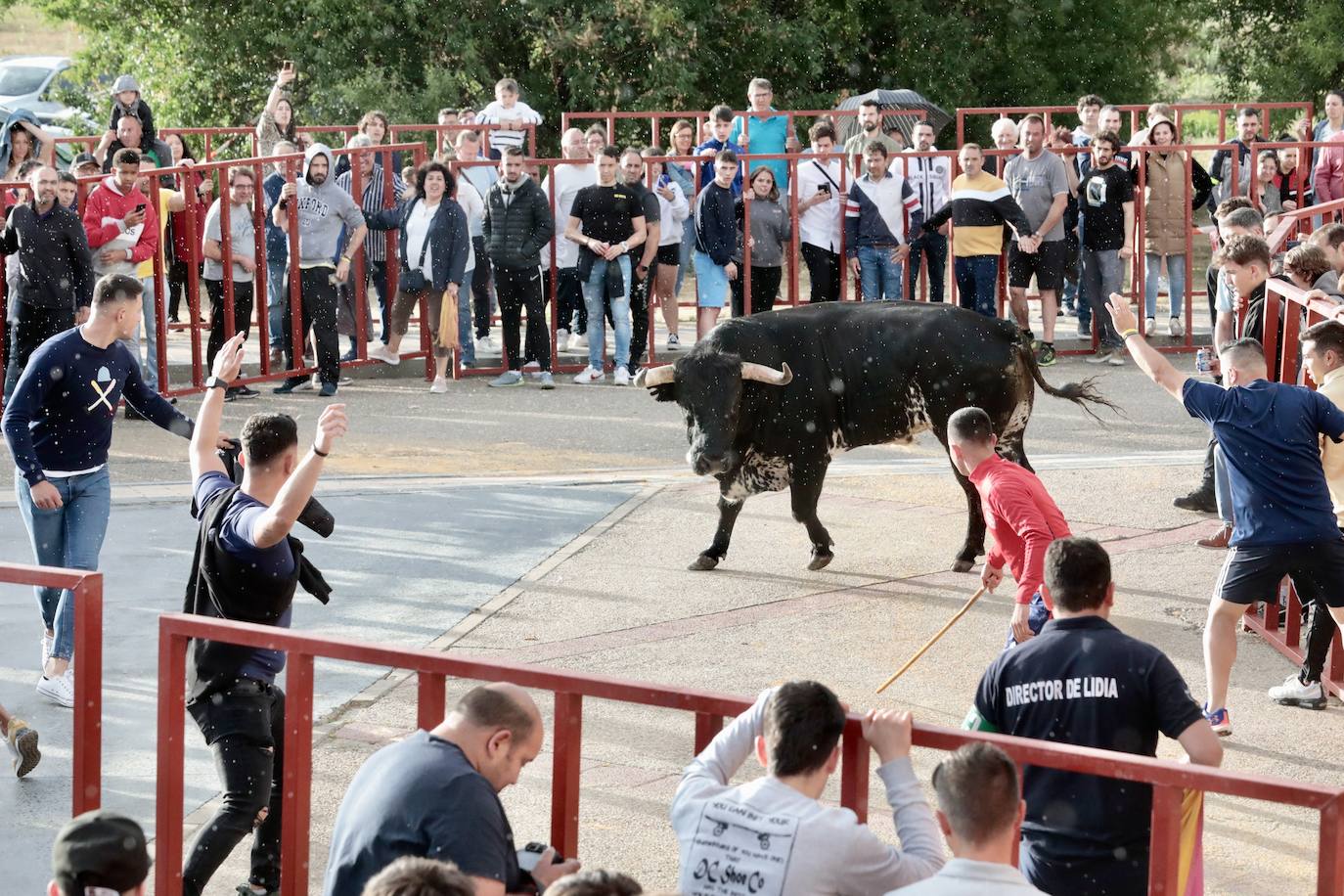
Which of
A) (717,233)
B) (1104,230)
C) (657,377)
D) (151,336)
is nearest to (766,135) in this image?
(717,233)

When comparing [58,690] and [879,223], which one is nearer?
[58,690]

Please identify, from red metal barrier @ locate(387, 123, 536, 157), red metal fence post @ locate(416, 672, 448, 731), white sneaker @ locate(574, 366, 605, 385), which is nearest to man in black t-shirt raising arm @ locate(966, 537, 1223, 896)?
red metal fence post @ locate(416, 672, 448, 731)

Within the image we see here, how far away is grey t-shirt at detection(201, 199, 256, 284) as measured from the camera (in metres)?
14.2

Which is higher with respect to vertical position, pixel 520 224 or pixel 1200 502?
pixel 520 224

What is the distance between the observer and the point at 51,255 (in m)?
12.3

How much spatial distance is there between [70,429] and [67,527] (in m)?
0.43

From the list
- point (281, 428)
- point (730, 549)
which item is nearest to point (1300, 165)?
point (730, 549)

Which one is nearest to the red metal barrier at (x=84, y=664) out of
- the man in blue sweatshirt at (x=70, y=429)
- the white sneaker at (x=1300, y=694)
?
the man in blue sweatshirt at (x=70, y=429)

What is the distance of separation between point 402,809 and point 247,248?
1084 cm

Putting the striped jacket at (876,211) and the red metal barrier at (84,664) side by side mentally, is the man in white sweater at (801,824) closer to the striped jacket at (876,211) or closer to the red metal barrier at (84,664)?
the red metal barrier at (84,664)

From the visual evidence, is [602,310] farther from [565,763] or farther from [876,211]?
[565,763]

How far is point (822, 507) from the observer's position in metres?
11.3

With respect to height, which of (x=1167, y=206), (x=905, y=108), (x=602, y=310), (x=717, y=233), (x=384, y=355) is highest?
(x=905, y=108)

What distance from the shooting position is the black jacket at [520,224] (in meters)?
14.6
